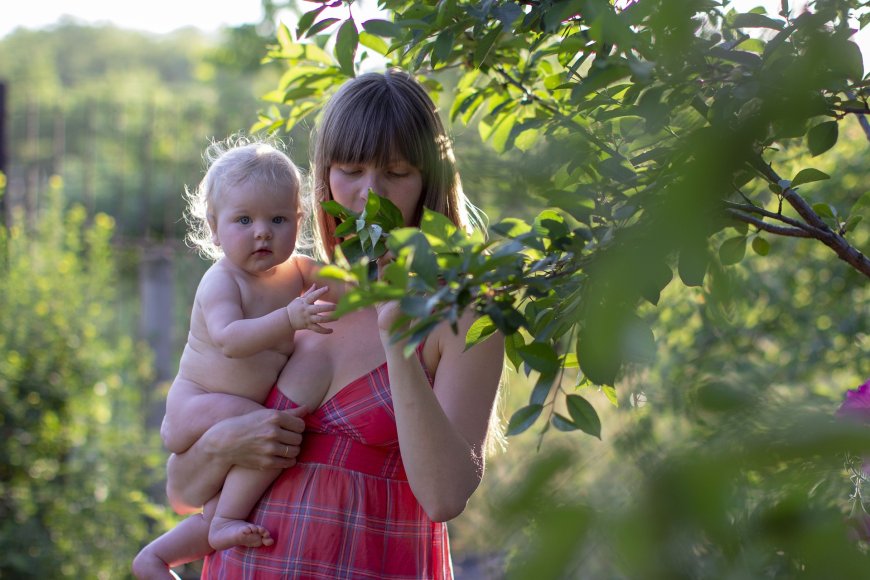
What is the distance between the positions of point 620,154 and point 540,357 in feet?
0.78

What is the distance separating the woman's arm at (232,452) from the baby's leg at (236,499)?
0.03m

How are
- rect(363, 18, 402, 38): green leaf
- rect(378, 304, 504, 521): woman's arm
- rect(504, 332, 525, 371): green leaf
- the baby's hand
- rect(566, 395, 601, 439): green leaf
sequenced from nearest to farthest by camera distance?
rect(566, 395, 601, 439): green leaf, rect(504, 332, 525, 371): green leaf, rect(363, 18, 402, 38): green leaf, rect(378, 304, 504, 521): woman's arm, the baby's hand

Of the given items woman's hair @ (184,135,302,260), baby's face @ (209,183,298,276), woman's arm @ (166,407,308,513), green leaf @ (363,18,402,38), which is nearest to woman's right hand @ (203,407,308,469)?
woman's arm @ (166,407,308,513)

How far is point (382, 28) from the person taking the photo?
4.71 ft

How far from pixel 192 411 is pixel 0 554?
8.25 ft

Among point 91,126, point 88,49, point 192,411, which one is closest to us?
point 192,411

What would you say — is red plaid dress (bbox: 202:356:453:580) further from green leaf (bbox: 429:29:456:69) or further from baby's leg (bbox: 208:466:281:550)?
green leaf (bbox: 429:29:456:69)

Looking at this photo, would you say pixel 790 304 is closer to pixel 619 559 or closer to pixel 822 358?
pixel 822 358

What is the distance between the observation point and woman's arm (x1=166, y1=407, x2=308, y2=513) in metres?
1.81

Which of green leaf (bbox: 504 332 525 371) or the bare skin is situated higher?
green leaf (bbox: 504 332 525 371)

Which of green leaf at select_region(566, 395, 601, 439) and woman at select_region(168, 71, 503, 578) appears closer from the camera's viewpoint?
green leaf at select_region(566, 395, 601, 439)

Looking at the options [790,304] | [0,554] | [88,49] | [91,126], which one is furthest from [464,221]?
[88,49]

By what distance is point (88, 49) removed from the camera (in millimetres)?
38156

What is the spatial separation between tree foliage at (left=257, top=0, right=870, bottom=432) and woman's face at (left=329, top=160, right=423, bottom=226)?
0.64 ft
